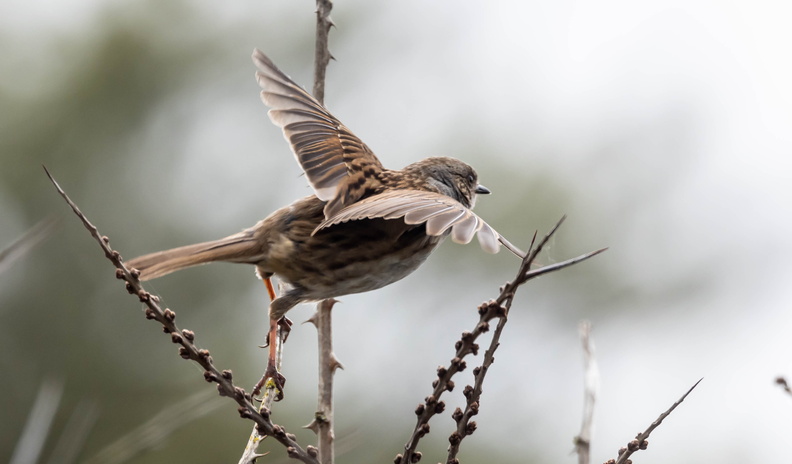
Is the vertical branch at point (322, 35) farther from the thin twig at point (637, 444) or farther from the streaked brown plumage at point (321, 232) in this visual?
the thin twig at point (637, 444)

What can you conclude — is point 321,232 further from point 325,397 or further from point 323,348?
point 325,397

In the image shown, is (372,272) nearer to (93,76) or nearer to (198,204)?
(198,204)

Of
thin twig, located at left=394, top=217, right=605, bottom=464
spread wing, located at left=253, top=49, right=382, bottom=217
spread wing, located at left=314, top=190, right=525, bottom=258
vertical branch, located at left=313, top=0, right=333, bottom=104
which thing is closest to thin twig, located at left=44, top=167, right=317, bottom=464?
thin twig, located at left=394, top=217, right=605, bottom=464

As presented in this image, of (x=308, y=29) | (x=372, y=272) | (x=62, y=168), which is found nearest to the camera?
(x=372, y=272)

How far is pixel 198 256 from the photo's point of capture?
3.46 m

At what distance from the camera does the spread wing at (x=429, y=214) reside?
257 centimetres

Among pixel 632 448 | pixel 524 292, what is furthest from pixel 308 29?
pixel 632 448

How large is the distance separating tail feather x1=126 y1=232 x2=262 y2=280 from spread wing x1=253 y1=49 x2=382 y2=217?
41 centimetres

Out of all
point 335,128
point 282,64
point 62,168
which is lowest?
point 335,128

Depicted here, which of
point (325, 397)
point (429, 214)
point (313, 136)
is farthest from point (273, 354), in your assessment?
point (429, 214)

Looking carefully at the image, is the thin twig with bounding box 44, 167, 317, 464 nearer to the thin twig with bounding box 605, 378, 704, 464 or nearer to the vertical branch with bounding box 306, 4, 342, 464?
the vertical branch with bounding box 306, 4, 342, 464

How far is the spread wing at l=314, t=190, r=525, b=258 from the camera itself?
8.43ft

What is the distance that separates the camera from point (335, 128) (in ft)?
13.5

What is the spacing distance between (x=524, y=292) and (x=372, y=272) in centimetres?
884
